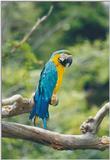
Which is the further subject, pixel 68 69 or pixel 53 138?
pixel 68 69

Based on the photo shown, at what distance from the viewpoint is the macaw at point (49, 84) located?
136 inches

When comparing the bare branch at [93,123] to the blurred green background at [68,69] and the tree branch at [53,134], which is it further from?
the blurred green background at [68,69]

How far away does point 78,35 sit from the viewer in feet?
23.5

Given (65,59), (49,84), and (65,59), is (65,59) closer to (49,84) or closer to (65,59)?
(65,59)

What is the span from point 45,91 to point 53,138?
0.22m

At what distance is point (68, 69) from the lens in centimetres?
579

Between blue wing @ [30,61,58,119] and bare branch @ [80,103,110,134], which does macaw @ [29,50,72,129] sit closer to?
blue wing @ [30,61,58,119]

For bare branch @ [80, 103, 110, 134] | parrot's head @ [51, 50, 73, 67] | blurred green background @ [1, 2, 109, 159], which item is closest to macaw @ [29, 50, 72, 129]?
parrot's head @ [51, 50, 73, 67]

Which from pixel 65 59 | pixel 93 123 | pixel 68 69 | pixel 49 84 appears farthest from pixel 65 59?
pixel 68 69

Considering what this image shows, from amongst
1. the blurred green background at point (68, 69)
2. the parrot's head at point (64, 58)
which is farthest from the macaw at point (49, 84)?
the blurred green background at point (68, 69)

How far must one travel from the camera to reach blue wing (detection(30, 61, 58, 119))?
3463 mm

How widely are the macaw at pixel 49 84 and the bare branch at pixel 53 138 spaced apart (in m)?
0.07

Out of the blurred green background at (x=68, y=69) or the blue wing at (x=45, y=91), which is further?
the blurred green background at (x=68, y=69)

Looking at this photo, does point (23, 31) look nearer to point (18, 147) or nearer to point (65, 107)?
point (18, 147)
